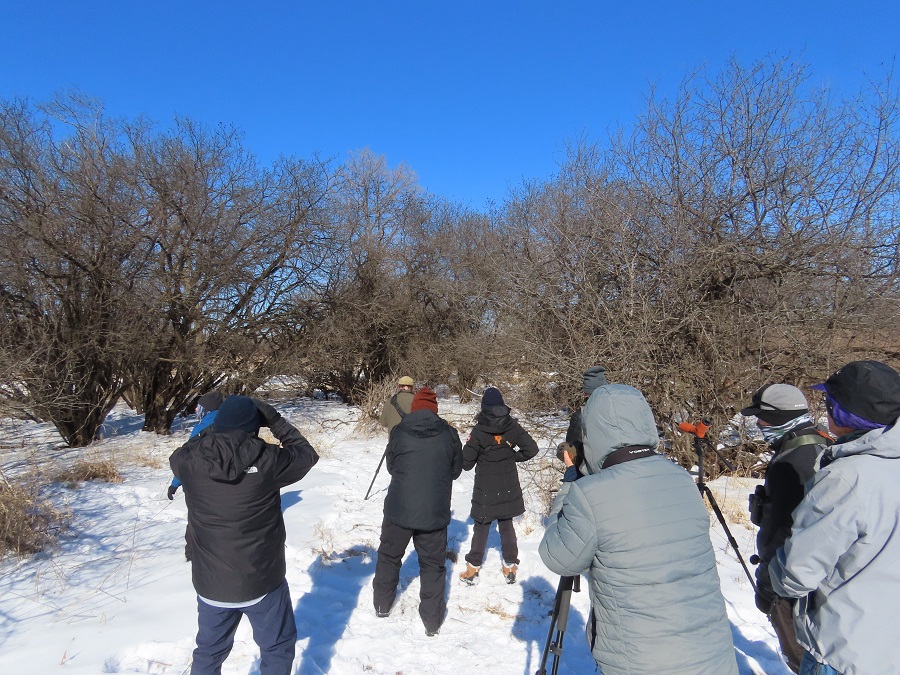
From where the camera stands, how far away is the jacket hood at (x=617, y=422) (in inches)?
82.4

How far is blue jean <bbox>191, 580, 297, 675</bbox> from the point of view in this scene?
8.60 ft

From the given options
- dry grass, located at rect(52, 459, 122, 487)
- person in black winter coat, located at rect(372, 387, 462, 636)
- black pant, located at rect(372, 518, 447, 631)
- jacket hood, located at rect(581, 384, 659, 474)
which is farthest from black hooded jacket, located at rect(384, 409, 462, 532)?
dry grass, located at rect(52, 459, 122, 487)

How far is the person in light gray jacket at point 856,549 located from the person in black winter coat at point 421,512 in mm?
2379

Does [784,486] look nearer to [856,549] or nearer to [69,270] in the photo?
[856,549]

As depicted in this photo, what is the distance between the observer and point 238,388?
1229cm

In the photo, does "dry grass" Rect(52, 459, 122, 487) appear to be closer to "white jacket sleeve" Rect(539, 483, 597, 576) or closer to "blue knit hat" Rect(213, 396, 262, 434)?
"blue knit hat" Rect(213, 396, 262, 434)

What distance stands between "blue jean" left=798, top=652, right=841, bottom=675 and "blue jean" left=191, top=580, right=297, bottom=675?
7.99 ft

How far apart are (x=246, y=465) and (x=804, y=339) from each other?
691 centimetres

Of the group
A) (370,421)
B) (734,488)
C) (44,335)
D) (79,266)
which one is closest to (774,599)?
(734,488)

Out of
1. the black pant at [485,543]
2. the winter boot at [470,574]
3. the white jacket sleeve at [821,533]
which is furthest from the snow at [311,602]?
the white jacket sleeve at [821,533]

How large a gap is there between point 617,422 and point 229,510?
1949 millimetres

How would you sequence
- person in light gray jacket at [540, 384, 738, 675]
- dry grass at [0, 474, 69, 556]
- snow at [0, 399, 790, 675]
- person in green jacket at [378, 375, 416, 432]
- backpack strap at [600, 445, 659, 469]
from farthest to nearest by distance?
person in green jacket at [378, 375, 416, 432]
dry grass at [0, 474, 69, 556]
snow at [0, 399, 790, 675]
backpack strap at [600, 445, 659, 469]
person in light gray jacket at [540, 384, 738, 675]

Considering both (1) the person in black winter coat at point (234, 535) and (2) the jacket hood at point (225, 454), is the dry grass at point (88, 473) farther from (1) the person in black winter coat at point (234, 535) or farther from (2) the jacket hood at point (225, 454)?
(2) the jacket hood at point (225, 454)

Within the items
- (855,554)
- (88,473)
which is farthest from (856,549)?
(88,473)
